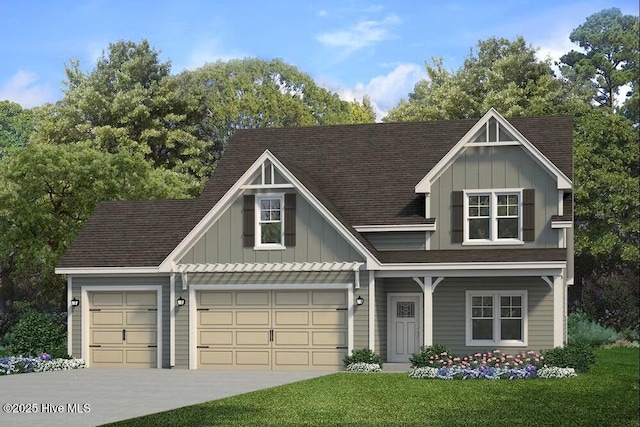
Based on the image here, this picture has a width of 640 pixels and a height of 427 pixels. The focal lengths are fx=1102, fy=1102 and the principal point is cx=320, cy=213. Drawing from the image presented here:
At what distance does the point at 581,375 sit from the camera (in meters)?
27.1

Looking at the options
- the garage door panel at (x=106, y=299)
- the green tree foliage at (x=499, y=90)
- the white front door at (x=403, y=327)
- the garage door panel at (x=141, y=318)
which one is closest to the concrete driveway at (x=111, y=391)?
the garage door panel at (x=141, y=318)

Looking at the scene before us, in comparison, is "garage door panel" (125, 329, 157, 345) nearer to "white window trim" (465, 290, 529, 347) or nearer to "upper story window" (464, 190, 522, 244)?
"white window trim" (465, 290, 529, 347)

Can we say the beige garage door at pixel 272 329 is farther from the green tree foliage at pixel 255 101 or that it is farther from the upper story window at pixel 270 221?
the green tree foliage at pixel 255 101

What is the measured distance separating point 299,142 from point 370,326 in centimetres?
880

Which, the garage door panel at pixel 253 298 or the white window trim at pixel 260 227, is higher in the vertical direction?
the white window trim at pixel 260 227

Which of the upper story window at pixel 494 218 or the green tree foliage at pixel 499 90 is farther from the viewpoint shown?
the green tree foliage at pixel 499 90

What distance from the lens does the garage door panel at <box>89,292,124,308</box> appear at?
1273 inches

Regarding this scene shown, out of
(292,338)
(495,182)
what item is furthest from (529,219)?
(292,338)

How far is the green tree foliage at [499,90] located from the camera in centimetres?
5244

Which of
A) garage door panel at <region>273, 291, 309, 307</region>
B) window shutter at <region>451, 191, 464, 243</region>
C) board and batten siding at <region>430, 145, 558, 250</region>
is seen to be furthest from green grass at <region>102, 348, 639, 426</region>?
window shutter at <region>451, 191, 464, 243</region>

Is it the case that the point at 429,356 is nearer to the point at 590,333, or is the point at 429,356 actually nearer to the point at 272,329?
the point at 272,329

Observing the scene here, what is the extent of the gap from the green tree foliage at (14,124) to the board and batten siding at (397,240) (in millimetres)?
47626

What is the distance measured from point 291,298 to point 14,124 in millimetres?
50491

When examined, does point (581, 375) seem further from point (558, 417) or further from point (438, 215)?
point (558, 417)
